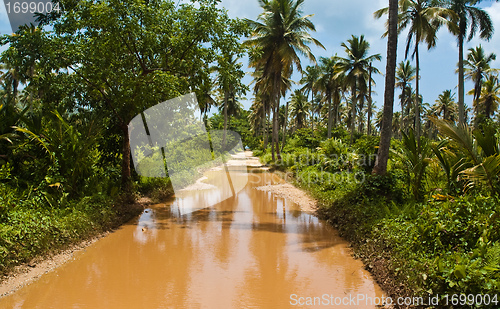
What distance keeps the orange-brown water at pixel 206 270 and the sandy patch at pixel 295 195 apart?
2261 millimetres

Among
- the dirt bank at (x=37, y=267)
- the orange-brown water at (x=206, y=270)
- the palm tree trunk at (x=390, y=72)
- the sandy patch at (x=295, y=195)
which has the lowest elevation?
the orange-brown water at (x=206, y=270)

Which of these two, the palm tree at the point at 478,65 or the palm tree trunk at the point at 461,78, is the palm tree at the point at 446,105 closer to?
the palm tree at the point at 478,65

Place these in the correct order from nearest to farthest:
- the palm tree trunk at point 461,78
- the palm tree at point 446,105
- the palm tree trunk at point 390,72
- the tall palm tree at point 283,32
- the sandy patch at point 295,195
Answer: the palm tree trunk at point 390,72, the sandy patch at point 295,195, the palm tree trunk at point 461,78, the tall palm tree at point 283,32, the palm tree at point 446,105

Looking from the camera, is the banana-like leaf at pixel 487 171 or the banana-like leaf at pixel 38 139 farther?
the banana-like leaf at pixel 38 139

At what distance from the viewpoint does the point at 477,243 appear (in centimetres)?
449

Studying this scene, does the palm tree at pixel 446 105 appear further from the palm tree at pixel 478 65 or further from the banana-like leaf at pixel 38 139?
the banana-like leaf at pixel 38 139

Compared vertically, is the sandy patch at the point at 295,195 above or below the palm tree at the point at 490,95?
below

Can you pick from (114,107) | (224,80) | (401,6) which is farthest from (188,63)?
(401,6)

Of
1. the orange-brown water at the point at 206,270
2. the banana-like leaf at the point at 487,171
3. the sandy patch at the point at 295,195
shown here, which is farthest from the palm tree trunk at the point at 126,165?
the banana-like leaf at the point at 487,171

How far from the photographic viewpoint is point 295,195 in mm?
15031

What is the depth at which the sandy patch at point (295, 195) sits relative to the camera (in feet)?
41.3

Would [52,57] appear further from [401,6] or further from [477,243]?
[401,6]

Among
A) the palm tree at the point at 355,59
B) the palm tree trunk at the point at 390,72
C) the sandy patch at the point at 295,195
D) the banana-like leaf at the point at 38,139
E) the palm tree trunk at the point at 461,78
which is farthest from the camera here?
the palm tree at the point at 355,59

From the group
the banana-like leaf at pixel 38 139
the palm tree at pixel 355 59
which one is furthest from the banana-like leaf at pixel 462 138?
the palm tree at pixel 355 59
